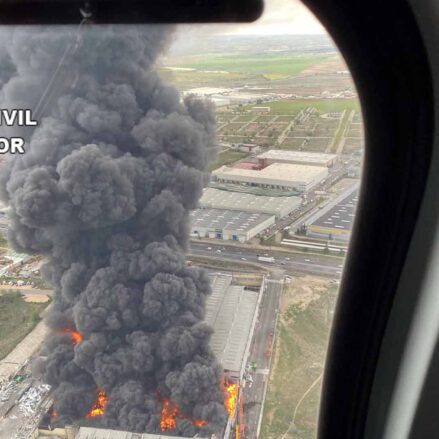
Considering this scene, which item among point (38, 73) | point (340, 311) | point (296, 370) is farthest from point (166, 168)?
point (296, 370)

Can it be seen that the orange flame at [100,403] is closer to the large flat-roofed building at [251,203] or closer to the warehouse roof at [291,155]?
the large flat-roofed building at [251,203]

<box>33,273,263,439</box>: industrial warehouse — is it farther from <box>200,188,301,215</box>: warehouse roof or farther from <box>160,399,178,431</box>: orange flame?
<box>200,188,301,215</box>: warehouse roof

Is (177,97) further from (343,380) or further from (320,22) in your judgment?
(343,380)

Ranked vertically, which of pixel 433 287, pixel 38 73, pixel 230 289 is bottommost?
pixel 230 289

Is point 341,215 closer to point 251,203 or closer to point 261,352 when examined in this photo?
point 251,203

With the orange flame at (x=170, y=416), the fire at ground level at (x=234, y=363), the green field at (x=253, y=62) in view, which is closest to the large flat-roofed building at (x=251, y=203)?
the fire at ground level at (x=234, y=363)

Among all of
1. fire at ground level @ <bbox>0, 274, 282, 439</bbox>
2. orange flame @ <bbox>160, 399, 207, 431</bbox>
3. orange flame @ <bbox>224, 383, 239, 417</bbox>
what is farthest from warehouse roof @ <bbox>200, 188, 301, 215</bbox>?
orange flame @ <bbox>160, 399, 207, 431</bbox>

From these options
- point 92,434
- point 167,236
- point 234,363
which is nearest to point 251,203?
point 167,236
